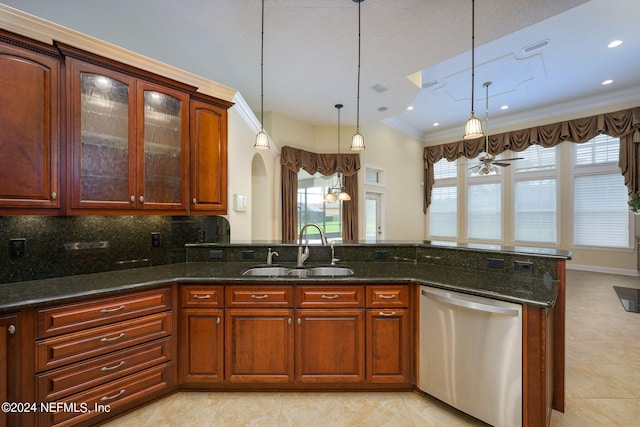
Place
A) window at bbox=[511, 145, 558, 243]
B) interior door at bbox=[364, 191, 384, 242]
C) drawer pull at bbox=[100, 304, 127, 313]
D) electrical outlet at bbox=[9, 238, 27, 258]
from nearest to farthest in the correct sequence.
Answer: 1. drawer pull at bbox=[100, 304, 127, 313]
2. electrical outlet at bbox=[9, 238, 27, 258]
3. window at bbox=[511, 145, 558, 243]
4. interior door at bbox=[364, 191, 384, 242]

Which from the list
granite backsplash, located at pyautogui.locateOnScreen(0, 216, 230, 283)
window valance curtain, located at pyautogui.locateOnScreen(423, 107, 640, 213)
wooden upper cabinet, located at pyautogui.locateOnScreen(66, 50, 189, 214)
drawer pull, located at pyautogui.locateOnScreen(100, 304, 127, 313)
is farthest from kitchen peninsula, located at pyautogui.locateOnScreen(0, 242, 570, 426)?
window valance curtain, located at pyautogui.locateOnScreen(423, 107, 640, 213)

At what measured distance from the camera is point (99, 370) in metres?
1.68

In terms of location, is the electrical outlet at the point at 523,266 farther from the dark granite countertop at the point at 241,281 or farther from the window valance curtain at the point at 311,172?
the window valance curtain at the point at 311,172

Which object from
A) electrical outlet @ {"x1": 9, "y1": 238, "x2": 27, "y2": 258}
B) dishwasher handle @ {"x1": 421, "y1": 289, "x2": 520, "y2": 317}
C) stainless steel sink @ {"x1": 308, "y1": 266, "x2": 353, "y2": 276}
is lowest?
dishwasher handle @ {"x1": 421, "y1": 289, "x2": 520, "y2": 317}

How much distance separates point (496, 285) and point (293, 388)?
1626 mm

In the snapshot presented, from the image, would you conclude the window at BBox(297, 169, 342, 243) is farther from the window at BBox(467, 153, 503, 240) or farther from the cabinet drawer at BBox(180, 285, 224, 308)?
the cabinet drawer at BBox(180, 285, 224, 308)

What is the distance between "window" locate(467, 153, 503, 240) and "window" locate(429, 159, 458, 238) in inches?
16.3

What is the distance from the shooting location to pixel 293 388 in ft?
6.63

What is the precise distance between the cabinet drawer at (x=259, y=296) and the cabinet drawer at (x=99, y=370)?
0.54 m

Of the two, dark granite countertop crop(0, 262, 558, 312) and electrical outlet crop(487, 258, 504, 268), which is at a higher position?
electrical outlet crop(487, 258, 504, 268)

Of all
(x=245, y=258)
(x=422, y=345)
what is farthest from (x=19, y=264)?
(x=422, y=345)

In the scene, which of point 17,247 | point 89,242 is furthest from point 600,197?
point 17,247

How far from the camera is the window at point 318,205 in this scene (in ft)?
20.9

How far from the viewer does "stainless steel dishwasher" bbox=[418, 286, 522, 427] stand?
60.3 inches
